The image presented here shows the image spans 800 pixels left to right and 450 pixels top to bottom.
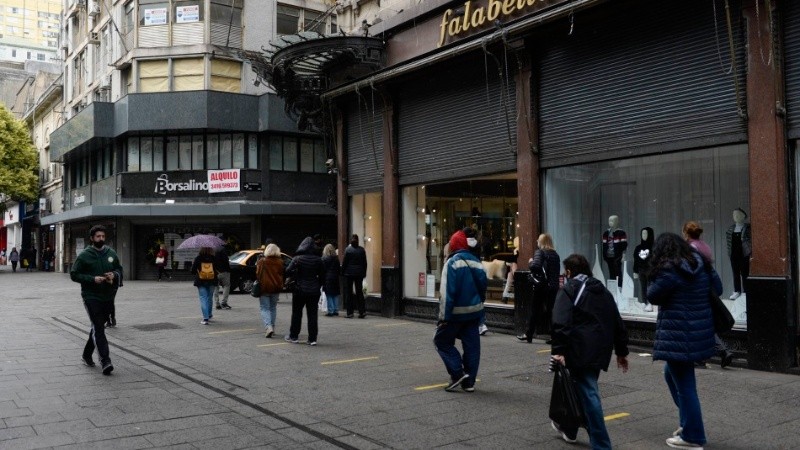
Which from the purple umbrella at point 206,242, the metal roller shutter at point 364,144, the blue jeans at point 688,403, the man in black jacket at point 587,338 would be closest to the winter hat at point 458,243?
the man in black jacket at point 587,338

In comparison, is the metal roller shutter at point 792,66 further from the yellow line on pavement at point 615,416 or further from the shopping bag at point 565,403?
the shopping bag at point 565,403

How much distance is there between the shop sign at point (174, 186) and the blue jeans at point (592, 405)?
28526mm

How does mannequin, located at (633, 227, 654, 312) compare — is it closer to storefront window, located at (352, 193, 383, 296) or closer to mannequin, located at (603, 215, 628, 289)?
mannequin, located at (603, 215, 628, 289)

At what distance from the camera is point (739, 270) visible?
31.5 feet

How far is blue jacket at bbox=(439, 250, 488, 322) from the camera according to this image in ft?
24.3

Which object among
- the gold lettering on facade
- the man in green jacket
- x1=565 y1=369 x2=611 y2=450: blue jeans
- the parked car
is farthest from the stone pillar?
the parked car

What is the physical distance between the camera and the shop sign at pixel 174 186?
31.7 metres

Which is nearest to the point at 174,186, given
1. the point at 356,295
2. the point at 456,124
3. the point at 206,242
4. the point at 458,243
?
the point at 206,242

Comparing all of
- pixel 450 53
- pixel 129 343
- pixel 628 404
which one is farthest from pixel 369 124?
pixel 628 404

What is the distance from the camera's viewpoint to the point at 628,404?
6785 millimetres

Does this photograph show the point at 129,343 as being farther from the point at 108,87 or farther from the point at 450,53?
the point at 108,87

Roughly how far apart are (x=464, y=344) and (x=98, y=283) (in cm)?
451

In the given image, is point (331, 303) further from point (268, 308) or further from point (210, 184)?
point (210, 184)

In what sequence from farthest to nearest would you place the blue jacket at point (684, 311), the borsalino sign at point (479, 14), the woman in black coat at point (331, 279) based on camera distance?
the woman in black coat at point (331, 279)
the borsalino sign at point (479, 14)
the blue jacket at point (684, 311)
